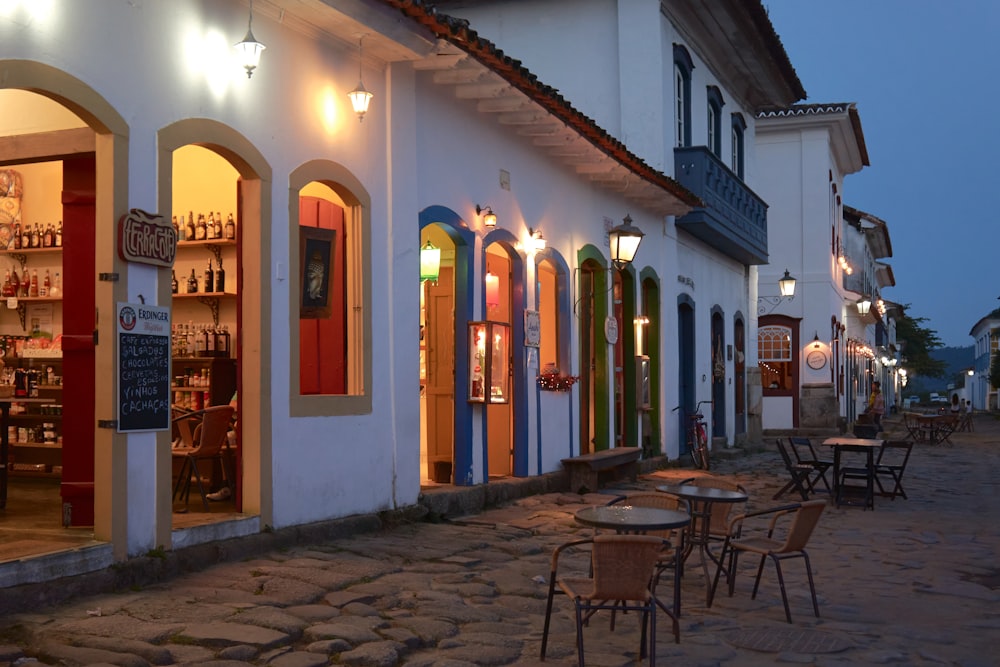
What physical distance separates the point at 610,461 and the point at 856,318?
28.3 metres

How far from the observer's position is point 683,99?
60.8 ft

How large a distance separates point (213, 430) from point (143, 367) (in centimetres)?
174

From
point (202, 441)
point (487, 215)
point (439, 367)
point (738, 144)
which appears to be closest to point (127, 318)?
point (202, 441)

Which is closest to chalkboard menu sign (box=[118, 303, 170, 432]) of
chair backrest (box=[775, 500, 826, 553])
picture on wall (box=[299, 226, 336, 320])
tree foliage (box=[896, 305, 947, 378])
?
picture on wall (box=[299, 226, 336, 320])

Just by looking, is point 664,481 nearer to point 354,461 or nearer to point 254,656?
point 354,461

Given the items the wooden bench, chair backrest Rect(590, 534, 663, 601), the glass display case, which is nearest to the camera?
chair backrest Rect(590, 534, 663, 601)

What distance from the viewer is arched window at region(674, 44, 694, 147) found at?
1822 centimetres

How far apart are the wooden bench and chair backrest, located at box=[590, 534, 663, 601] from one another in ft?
26.5

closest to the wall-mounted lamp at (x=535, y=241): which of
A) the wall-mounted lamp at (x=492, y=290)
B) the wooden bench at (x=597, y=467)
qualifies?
the wall-mounted lamp at (x=492, y=290)

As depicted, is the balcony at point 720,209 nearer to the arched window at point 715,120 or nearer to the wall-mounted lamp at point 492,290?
the arched window at point 715,120

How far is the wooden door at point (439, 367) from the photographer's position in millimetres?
12742

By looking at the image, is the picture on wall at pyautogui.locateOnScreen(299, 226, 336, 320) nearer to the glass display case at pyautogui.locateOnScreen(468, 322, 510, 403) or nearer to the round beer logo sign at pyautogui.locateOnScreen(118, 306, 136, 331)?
the round beer logo sign at pyautogui.locateOnScreen(118, 306, 136, 331)

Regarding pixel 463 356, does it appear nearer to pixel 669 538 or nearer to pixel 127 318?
pixel 669 538

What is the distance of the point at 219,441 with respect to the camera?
28.6 ft
